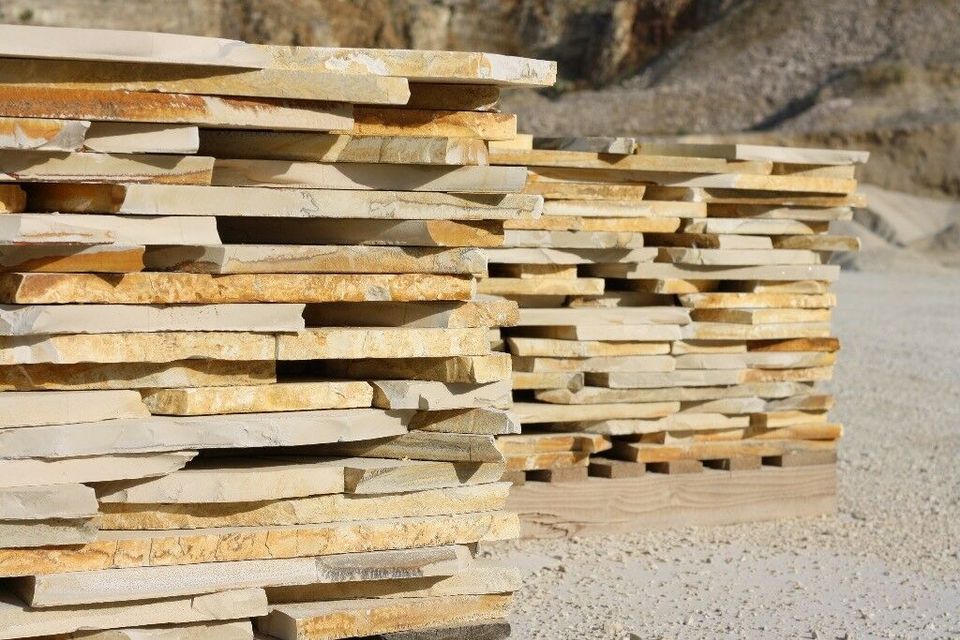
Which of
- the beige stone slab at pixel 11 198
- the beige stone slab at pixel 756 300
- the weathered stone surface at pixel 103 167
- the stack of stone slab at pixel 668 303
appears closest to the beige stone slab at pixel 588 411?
the stack of stone slab at pixel 668 303

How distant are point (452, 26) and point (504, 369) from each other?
40.4 meters

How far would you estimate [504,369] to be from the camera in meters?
4.02

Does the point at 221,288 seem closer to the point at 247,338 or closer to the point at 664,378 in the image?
the point at 247,338

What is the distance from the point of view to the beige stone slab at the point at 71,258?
3.48m

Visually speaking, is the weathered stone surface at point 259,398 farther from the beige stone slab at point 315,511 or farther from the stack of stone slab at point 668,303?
the stack of stone slab at point 668,303

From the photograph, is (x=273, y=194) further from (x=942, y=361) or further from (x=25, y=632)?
(x=942, y=361)

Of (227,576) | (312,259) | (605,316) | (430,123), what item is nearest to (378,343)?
(312,259)

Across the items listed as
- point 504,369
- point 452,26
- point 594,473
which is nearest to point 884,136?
point 452,26

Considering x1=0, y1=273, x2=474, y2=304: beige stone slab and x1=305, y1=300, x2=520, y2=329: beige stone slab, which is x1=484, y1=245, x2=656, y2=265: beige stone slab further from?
x1=0, y1=273, x2=474, y2=304: beige stone slab

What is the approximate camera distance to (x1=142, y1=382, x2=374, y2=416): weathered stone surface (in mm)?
3684

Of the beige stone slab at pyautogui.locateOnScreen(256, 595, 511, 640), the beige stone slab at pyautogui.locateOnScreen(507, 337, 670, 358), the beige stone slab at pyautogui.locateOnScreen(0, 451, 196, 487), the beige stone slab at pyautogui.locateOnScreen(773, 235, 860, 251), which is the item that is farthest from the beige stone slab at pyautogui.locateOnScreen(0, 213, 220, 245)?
the beige stone slab at pyautogui.locateOnScreen(773, 235, 860, 251)

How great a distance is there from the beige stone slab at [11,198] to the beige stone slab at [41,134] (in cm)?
14

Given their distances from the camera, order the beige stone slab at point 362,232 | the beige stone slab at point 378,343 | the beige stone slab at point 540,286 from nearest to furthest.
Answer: the beige stone slab at point 378,343 < the beige stone slab at point 362,232 < the beige stone slab at point 540,286

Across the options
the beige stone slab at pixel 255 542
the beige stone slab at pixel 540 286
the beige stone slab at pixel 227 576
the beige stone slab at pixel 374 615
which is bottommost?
the beige stone slab at pixel 374 615
